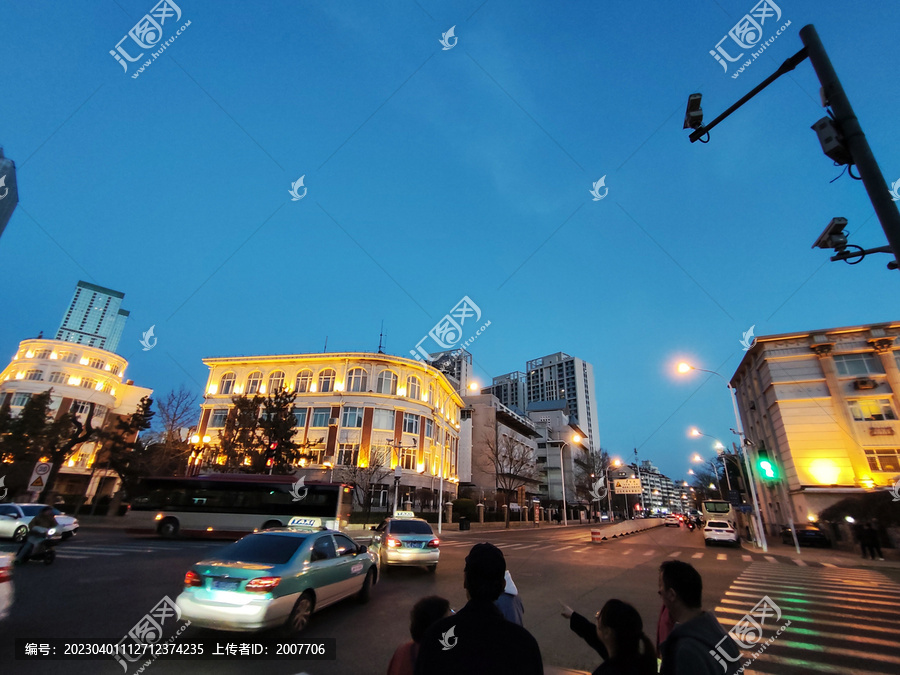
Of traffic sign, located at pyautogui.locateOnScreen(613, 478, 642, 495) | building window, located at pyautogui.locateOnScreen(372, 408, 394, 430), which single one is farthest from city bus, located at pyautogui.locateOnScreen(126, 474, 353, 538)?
traffic sign, located at pyautogui.locateOnScreen(613, 478, 642, 495)

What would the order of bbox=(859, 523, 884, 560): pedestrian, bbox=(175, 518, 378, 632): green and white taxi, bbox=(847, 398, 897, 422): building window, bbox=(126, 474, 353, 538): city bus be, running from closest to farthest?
bbox=(175, 518, 378, 632): green and white taxi, bbox=(859, 523, 884, 560): pedestrian, bbox=(126, 474, 353, 538): city bus, bbox=(847, 398, 897, 422): building window

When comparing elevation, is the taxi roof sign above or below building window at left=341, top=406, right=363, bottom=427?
below

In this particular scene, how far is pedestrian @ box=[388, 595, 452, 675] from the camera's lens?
3002 mm

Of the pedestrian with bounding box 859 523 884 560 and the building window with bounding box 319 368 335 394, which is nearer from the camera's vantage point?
the pedestrian with bounding box 859 523 884 560

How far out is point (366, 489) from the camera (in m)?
43.6

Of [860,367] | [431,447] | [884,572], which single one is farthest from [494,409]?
[884,572]

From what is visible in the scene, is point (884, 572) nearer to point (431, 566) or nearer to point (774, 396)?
point (431, 566)

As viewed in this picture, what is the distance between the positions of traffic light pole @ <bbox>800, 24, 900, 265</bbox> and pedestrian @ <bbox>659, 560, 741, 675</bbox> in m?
3.16

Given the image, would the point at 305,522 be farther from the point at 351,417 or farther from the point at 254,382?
the point at 254,382

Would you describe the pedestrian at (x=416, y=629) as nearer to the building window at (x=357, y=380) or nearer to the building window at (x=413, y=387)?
the building window at (x=357, y=380)

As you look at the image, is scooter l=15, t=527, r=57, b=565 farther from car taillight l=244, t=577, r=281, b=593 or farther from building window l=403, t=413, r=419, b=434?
building window l=403, t=413, r=419, b=434

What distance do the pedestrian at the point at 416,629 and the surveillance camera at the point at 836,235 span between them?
215 inches

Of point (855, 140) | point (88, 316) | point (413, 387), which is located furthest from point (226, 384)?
point (88, 316)

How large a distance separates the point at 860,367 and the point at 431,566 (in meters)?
38.4
